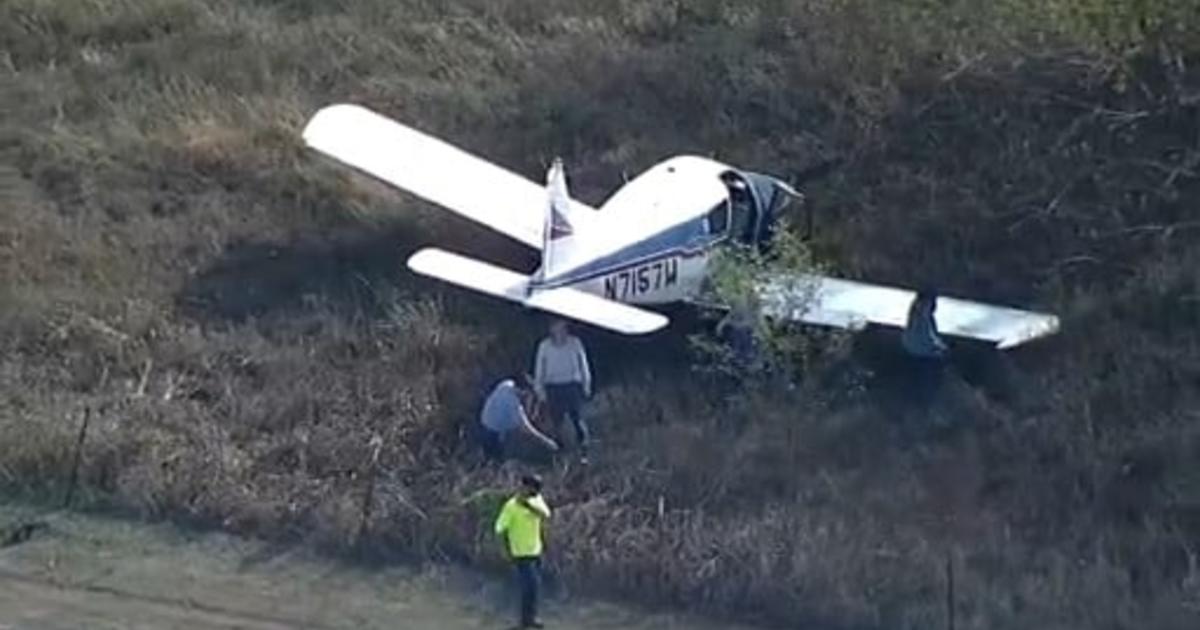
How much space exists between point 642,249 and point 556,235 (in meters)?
1.23

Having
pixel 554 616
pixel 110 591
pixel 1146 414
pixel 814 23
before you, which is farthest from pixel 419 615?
pixel 814 23

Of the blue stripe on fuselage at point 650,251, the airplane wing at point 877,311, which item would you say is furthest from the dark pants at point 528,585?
the airplane wing at point 877,311

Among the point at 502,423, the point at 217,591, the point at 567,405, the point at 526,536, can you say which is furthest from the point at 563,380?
the point at 217,591

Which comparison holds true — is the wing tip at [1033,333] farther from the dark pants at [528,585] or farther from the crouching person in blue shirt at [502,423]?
the dark pants at [528,585]

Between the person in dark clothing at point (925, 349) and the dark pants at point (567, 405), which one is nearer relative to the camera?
the dark pants at point (567, 405)

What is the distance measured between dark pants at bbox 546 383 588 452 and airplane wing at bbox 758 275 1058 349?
2.11 m

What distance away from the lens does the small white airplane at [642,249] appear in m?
24.8

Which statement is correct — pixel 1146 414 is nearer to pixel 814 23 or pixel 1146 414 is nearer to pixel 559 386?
pixel 559 386

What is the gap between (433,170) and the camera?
2911 centimetres

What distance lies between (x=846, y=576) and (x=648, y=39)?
46.5 feet

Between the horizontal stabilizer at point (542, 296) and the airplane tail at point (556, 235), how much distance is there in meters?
0.23

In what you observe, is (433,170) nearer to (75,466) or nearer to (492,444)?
(492,444)

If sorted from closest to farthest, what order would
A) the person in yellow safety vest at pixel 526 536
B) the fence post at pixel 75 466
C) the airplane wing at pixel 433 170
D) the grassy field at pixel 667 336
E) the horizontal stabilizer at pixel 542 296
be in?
the person in yellow safety vest at pixel 526 536 < the grassy field at pixel 667 336 < the horizontal stabilizer at pixel 542 296 < the fence post at pixel 75 466 < the airplane wing at pixel 433 170

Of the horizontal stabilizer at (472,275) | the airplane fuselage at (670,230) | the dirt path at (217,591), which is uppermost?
the airplane fuselage at (670,230)
